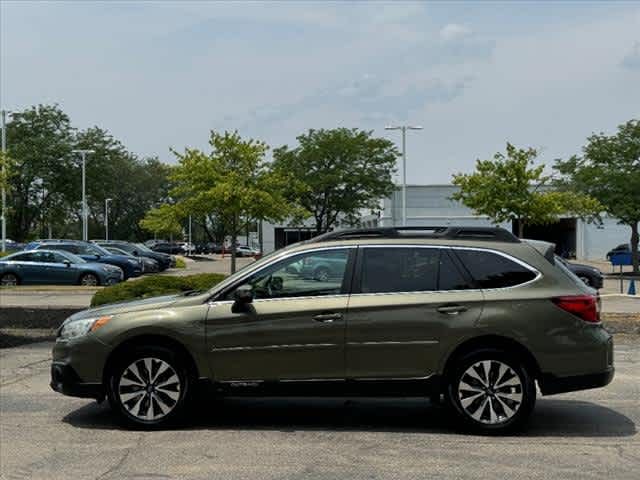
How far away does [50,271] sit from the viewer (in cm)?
2806

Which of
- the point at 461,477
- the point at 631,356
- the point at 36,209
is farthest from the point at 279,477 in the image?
the point at 36,209

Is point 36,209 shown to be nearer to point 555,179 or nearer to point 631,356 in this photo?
point 555,179

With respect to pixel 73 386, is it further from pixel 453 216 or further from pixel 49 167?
pixel 453 216

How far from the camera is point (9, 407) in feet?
26.5

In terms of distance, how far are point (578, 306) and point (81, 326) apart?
4.29 m

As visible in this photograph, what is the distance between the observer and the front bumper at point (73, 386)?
694cm

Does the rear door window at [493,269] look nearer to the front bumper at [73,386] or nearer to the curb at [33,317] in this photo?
the front bumper at [73,386]

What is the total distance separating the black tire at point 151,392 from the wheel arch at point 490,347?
87.1 inches

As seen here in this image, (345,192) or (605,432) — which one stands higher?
(345,192)

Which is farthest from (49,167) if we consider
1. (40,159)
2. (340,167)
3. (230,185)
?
(230,185)

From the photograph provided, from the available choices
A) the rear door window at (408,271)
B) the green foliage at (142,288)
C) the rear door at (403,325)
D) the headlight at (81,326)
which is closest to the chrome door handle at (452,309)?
the rear door at (403,325)

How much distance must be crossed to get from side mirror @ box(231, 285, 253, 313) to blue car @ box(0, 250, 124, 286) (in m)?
22.2

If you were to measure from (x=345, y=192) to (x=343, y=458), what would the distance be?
42483 millimetres

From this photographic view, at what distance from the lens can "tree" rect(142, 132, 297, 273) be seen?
26.4m
